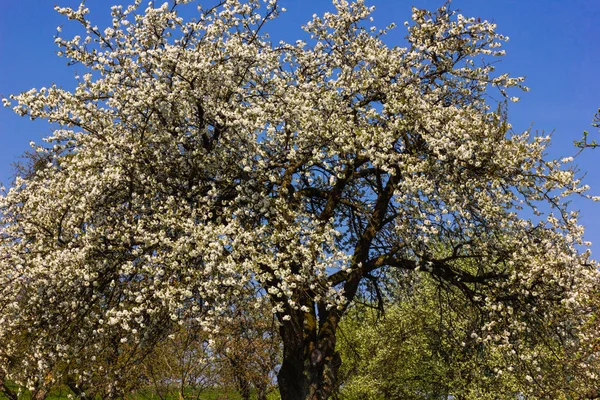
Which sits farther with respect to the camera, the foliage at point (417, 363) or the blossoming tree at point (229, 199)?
the foliage at point (417, 363)

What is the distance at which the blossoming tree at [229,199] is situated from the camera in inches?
467

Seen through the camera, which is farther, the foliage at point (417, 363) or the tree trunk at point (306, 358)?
the foliage at point (417, 363)

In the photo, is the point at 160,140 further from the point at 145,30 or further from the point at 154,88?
the point at 145,30

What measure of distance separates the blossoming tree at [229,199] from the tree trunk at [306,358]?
0.14ft

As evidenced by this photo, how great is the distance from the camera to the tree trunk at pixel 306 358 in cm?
1374

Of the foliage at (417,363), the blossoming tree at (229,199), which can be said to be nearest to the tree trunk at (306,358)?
the blossoming tree at (229,199)

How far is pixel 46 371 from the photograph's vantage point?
41.2 ft

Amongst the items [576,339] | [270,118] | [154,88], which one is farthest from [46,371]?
[576,339]

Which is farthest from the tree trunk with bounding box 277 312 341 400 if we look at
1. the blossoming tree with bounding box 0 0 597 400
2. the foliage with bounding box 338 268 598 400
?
the foliage with bounding box 338 268 598 400

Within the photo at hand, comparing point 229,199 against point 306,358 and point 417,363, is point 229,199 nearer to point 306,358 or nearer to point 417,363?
point 306,358

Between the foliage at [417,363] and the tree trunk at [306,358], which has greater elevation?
the foliage at [417,363]

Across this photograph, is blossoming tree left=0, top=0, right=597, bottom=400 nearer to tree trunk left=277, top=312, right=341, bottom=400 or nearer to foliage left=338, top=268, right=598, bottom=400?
tree trunk left=277, top=312, right=341, bottom=400

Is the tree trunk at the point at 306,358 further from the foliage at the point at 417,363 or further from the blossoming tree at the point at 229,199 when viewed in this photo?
the foliage at the point at 417,363

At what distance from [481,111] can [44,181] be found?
11.6 metres
